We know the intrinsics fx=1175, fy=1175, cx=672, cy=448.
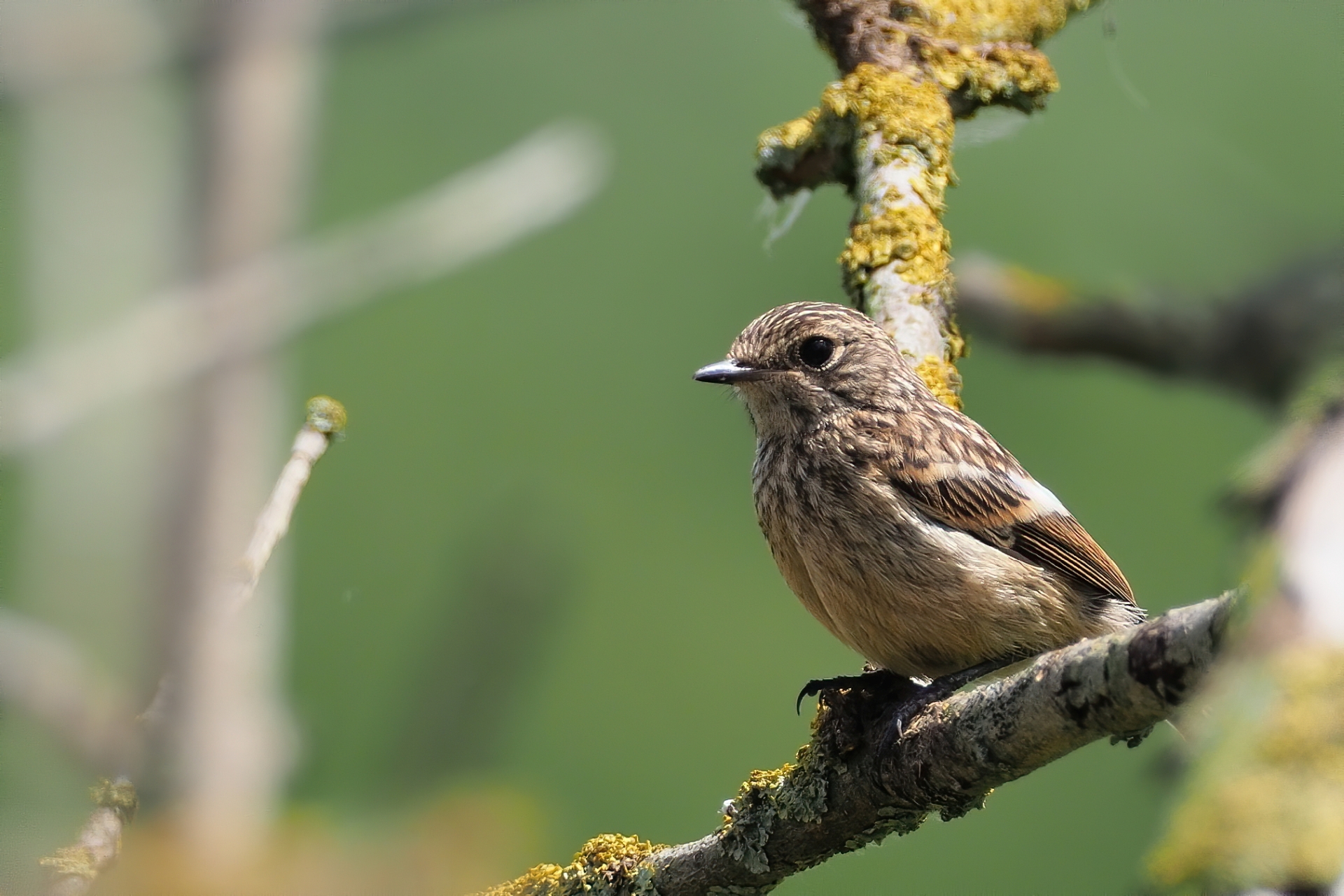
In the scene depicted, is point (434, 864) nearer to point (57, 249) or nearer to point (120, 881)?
point (120, 881)

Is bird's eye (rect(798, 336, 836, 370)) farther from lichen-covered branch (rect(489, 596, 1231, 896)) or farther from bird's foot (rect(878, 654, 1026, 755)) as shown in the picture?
lichen-covered branch (rect(489, 596, 1231, 896))

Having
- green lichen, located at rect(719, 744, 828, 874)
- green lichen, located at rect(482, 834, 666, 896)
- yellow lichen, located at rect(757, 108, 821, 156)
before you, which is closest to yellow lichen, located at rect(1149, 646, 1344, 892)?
green lichen, located at rect(719, 744, 828, 874)

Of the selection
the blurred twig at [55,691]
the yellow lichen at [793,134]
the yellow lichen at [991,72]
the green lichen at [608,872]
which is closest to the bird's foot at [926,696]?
the green lichen at [608,872]

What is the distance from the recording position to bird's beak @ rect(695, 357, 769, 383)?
349 cm

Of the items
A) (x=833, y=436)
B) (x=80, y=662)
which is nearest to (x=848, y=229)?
(x=833, y=436)

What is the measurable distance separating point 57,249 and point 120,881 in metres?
5.35

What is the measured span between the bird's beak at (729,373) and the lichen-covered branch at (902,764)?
113cm

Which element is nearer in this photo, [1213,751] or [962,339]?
[1213,751]

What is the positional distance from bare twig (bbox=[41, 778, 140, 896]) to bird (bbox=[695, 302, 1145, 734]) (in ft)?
5.05

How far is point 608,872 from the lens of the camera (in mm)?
2707

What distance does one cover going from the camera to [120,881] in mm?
2855

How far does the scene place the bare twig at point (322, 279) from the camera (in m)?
6.20

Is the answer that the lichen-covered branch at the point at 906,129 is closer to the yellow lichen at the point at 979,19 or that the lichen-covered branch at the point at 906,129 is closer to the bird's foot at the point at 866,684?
the yellow lichen at the point at 979,19

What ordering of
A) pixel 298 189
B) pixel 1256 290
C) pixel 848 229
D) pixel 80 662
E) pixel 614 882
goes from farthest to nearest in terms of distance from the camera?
pixel 298 189 → pixel 80 662 → pixel 1256 290 → pixel 848 229 → pixel 614 882
